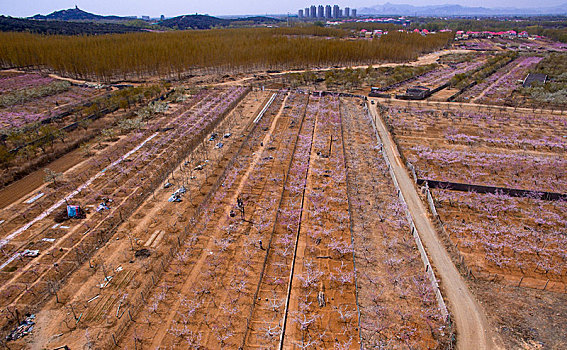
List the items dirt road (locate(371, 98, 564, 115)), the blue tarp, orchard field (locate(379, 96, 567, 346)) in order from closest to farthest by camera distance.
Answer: orchard field (locate(379, 96, 567, 346)), the blue tarp, dirt road (locate(371, 98, 564, 115))

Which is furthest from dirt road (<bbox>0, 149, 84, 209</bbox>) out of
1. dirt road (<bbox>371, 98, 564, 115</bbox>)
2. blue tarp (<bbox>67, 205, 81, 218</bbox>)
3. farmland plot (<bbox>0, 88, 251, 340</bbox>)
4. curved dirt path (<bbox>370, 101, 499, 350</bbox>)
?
dirt road (<bbox>371, 98, 564, 115</bbox>)

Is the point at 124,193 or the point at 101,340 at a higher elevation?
the point at 124,193

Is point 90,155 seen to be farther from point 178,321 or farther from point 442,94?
point 442,94

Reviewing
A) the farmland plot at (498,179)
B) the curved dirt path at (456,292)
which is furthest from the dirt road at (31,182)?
the farmland plot at (498,179)

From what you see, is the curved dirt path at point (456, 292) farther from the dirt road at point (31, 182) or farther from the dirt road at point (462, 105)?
the dirt road at point (31, 182)

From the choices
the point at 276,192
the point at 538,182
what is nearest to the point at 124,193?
the point at 276,192

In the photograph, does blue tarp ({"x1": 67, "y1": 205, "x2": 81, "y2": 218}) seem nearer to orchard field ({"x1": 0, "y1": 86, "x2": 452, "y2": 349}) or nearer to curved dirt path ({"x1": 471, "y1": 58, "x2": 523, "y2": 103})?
orchard field ({"x1": 0, "y1": 86, "x2": 452, "y2": 349})
